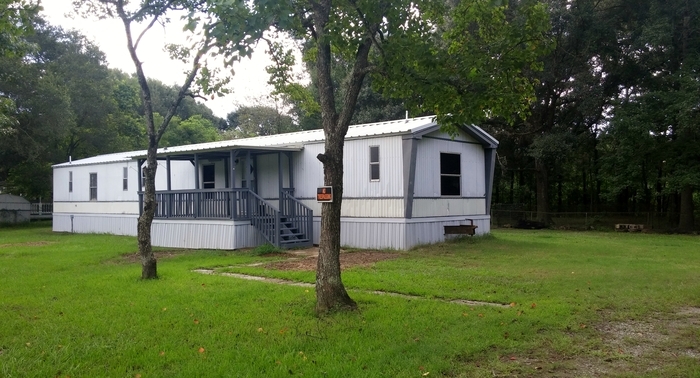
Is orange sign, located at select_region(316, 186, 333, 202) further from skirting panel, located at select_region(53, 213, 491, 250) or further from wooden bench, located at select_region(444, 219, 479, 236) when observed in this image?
wooden bench, located at select_region(444, 219, 479, 236)

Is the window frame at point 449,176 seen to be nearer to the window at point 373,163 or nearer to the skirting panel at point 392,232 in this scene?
the skirting panel at point 392,232

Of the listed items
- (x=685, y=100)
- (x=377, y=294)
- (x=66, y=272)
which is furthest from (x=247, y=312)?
(x=685, y=100)

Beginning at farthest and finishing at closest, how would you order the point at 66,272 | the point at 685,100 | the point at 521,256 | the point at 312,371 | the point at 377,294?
the point at 685,100 → the point at 521,256 → the point at 66,272 → the point at 377,294 → the point at 312,371

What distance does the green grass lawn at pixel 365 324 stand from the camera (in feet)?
16.0

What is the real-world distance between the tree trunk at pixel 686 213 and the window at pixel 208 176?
1873 cm

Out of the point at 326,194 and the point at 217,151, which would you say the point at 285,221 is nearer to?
the point at 217,151

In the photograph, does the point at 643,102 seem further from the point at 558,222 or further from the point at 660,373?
the point at 660,373

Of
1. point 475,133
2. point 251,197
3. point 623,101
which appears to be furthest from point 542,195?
point 251,197

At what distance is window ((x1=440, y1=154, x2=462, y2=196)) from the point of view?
16125mm

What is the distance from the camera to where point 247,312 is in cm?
689

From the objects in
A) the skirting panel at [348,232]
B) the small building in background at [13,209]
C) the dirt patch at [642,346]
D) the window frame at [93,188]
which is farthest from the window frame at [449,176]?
the small building in background at [13,209]

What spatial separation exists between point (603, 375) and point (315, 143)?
12.5 metres

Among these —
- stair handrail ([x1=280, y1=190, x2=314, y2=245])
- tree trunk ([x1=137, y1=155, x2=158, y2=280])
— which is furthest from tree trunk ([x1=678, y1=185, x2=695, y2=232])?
tree trunk ([x1=137, y1=155, x2=158, y2=280])

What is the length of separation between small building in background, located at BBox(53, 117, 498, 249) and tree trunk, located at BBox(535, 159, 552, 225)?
10486 millimetres
